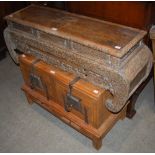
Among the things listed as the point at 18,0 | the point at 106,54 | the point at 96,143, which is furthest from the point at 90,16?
the point at 18,0

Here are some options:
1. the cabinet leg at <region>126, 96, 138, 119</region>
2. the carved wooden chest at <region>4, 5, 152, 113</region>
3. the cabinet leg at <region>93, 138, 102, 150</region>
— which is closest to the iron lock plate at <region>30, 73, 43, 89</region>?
the carved wooden chest at <region>4, 5, 152, 113</region>

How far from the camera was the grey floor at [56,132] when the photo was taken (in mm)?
1987

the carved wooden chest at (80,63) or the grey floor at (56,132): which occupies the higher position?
the carved wooden chest at (80,63)

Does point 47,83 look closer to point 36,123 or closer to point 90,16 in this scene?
point 36,123

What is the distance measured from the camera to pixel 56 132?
83.7 inches

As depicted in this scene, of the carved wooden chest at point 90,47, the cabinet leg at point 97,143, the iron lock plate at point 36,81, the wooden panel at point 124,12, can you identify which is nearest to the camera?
the carved wooden chest at point 90,47

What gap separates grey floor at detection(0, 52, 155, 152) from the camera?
6.52 ft

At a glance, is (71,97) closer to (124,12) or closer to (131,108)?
(131,108)

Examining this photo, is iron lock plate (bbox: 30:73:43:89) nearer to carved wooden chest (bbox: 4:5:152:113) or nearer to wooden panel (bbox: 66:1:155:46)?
carved wooden chest (bbox: 4:5:152:113)

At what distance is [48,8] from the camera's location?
2.21m

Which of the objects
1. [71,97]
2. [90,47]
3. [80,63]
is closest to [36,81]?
Answer: [71,97]

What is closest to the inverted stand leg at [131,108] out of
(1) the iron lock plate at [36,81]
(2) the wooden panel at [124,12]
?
(2) the wooden panel at [124,12]

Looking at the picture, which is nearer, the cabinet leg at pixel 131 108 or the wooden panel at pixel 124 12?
the wooden panel at pixel 124 12

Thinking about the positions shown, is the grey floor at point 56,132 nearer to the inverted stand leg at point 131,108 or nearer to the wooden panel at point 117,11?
the inverted stand leg at point 131,108
